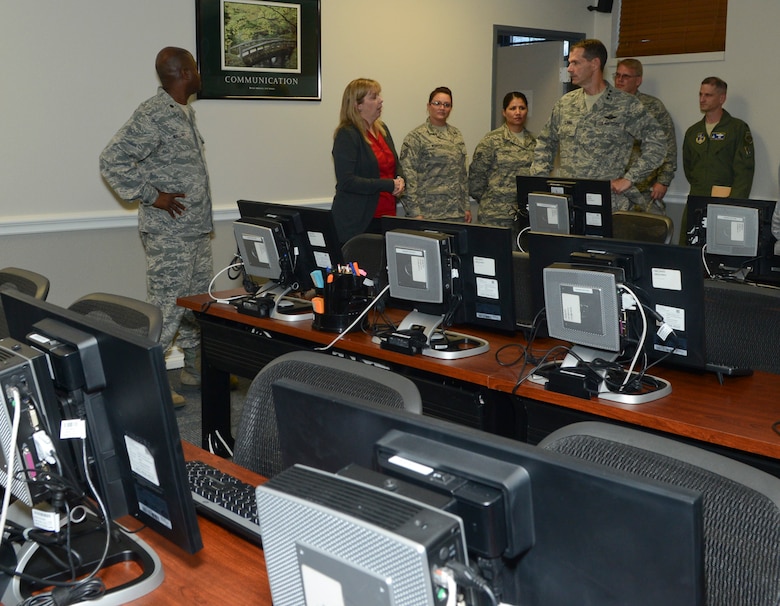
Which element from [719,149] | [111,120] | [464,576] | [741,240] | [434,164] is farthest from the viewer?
[719,149]

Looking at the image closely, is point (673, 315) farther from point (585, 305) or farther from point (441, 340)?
point (441, 340)

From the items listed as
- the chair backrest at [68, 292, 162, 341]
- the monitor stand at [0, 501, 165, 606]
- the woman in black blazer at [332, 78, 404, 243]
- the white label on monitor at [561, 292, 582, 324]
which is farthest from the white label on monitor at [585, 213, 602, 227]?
the monitor stand at [0, 501, 165, 606]

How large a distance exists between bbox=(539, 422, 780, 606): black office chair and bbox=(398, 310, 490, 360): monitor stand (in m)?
1.43

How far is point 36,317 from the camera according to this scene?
1.50 m

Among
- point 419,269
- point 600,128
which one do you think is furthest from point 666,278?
point 600,128

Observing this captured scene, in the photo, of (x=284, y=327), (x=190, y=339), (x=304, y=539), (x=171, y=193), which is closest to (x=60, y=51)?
(x=171, y=193)

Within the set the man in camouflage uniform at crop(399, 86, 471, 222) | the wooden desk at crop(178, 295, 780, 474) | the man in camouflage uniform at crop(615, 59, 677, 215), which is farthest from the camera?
the man in camouflage uniform at crop(615, 59, 677, 215)

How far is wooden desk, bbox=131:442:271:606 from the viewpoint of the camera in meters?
1.39

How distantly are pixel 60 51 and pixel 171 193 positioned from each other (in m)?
1.00

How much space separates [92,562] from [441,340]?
1639 millimetres

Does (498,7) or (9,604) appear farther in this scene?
(498,7)

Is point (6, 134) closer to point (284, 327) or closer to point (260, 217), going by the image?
point (260, 217)

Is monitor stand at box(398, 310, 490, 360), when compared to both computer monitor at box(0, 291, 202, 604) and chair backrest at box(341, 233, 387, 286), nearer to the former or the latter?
chair backrest at box(341, 233, 387, 286)

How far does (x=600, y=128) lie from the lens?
18.0 ft
